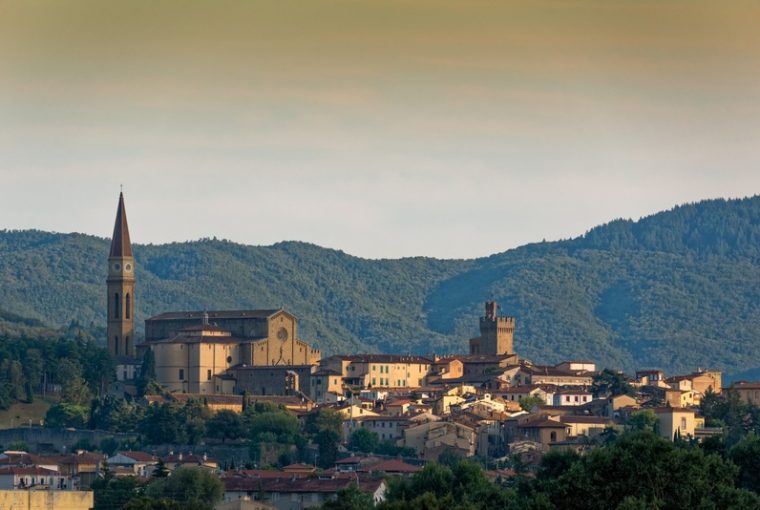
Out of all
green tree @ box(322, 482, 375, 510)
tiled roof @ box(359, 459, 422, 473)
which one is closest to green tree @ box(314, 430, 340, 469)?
tiled roof @ box(359, 459, 422, 473)

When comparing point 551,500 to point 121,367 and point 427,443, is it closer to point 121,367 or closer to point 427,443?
point 427,443

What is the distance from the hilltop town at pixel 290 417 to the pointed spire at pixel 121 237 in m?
0.13

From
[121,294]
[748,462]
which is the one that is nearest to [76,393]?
[121,294]

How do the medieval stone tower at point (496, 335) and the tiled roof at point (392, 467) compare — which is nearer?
the tiled roof at point (392, 467)

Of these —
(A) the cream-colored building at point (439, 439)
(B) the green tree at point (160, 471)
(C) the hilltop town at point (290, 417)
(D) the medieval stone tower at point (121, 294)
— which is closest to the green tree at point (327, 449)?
(C) the hilltop town at point (290, 417)

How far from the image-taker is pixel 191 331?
132500 mm

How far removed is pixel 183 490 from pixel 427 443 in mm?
22318

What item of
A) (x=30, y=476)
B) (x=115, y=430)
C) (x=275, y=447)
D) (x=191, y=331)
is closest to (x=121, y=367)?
(x=191, y=331)

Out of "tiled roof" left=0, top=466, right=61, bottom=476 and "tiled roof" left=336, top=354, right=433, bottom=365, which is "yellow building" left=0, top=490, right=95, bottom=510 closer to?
"tiled roof" left=0, top=466, right=61, bottom=476

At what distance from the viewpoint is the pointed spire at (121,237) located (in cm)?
14625

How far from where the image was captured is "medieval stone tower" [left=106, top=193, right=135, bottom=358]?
460ft

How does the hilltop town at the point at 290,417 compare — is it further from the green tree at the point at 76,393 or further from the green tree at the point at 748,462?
the green tree at the point at 748,462

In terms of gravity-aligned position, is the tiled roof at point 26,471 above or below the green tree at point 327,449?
below

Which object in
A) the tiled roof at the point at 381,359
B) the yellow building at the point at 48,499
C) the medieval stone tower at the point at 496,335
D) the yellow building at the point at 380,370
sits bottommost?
the yellow building at the point at 48,499
